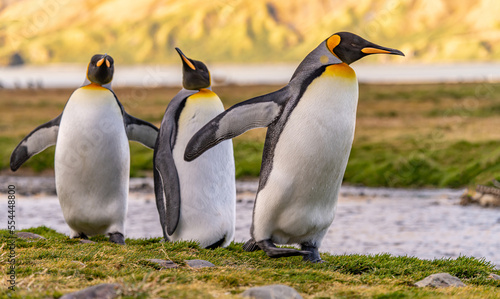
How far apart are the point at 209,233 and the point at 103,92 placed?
192 centimetres

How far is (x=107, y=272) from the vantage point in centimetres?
498

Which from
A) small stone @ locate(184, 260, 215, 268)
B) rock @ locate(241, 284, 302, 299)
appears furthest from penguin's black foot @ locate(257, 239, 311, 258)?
rock @ locate(241, 284, 302, 299)

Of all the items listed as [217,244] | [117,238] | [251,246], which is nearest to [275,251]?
[251,246]

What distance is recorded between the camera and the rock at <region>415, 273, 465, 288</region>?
5.39 metres

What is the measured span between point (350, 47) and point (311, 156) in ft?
3.51

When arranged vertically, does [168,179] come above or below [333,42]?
below

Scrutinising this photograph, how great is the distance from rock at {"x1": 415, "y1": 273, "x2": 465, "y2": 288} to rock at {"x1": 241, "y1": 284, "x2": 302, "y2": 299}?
58.0 inches

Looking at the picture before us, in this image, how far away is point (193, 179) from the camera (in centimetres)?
684

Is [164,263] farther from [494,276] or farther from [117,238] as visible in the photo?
[494,276]

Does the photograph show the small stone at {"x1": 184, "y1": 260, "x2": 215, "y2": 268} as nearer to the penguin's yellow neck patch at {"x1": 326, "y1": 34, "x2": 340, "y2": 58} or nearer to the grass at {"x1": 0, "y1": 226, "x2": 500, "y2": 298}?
the grass at {"x1": 0, "y1": 226, "x2": 500, "y2": 298}

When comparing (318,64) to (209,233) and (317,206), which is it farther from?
(209,233)

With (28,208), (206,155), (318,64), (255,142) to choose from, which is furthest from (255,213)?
(255,142)

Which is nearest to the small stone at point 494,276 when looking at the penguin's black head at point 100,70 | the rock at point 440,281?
the rock at point 440,281

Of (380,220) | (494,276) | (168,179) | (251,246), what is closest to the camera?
(494,276)
